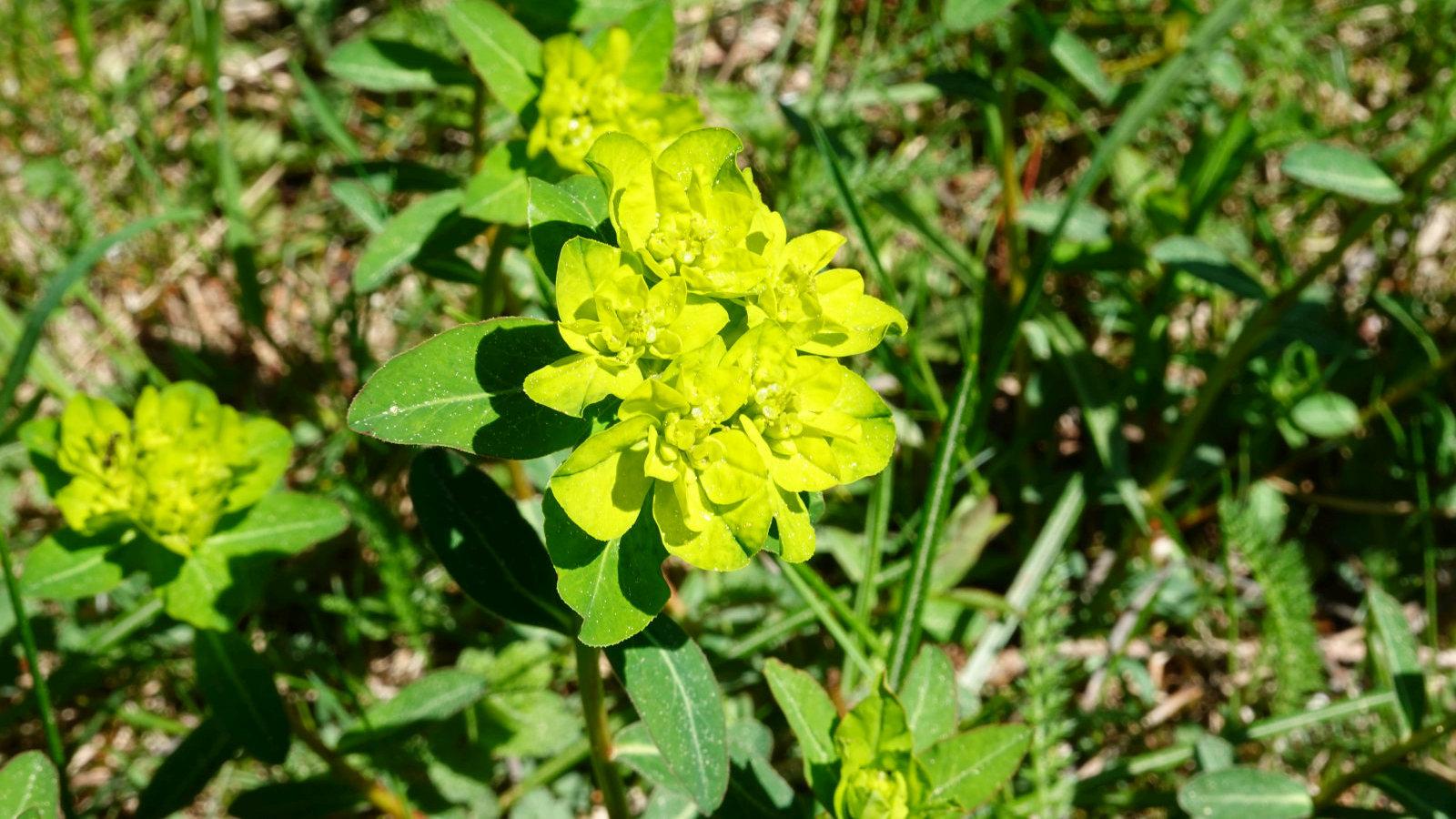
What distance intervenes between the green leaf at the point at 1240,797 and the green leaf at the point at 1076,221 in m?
1.52

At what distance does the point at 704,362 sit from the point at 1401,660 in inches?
79.3

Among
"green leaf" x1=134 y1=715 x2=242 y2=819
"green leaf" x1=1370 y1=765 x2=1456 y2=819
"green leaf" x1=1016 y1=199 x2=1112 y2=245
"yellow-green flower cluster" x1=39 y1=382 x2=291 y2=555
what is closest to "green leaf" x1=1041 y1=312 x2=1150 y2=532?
"green leaf" x1=1016 y1=199 x2=1112 y2=245

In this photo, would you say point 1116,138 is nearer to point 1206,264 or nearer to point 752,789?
point 1206,264

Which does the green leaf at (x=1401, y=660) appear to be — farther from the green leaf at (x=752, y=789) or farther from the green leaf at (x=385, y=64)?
the green leaf at (x=385, y=64)

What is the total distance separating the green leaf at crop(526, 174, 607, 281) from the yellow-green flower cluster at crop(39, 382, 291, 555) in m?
1.06

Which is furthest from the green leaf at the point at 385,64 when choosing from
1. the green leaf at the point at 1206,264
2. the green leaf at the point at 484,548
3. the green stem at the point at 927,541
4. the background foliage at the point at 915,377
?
the green leaf at the point at 1206,264

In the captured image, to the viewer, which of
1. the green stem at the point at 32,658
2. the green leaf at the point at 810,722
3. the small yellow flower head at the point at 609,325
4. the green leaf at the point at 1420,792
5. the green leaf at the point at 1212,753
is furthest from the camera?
the green leaf at the point at 1212,753

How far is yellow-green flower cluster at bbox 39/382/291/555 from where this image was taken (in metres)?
2.30

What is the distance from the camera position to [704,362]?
5.33ft

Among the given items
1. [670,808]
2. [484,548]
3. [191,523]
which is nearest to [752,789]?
[670,808]

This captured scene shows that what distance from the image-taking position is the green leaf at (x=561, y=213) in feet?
5.56

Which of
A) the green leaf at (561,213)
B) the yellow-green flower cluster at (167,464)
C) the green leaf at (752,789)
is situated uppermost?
the green leaf at (561,213)

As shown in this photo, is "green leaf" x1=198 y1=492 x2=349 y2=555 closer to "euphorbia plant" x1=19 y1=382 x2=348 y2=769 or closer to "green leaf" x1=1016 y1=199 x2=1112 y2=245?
"euphorbia plant" x1=19 y1=382 x2=348 y2=769

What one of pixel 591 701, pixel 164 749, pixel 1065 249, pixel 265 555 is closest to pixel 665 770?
pixel 591 701
